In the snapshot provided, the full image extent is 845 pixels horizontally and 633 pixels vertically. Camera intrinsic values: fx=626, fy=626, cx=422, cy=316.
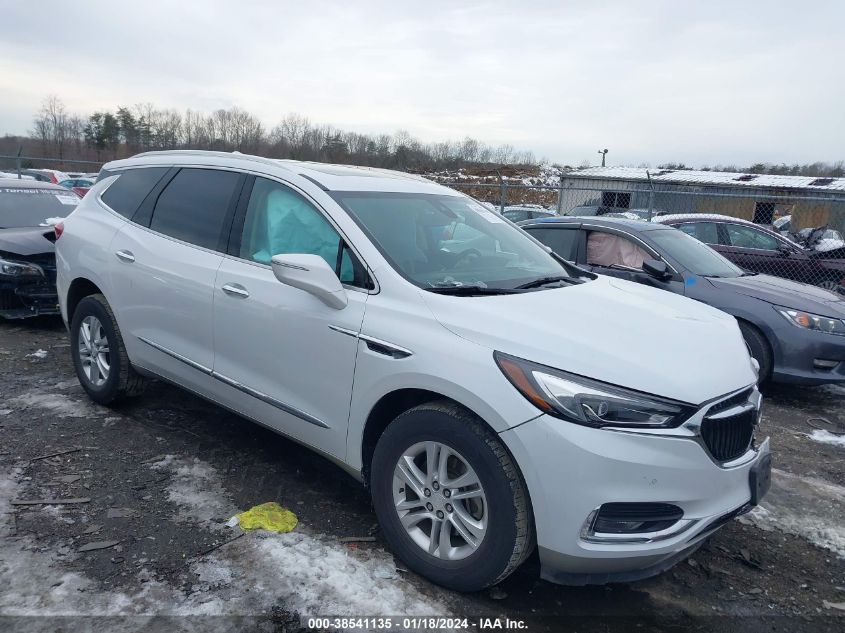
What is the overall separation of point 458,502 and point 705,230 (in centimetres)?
878

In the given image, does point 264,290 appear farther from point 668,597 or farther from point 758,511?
point 758,511

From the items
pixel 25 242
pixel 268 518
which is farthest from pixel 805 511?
pixel 25 242

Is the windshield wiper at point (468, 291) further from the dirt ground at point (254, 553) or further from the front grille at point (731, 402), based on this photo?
the dirt ground at point (254, 553)

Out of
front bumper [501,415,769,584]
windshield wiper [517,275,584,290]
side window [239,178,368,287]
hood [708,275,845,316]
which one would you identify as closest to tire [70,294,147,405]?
side window [239,178,368,287]

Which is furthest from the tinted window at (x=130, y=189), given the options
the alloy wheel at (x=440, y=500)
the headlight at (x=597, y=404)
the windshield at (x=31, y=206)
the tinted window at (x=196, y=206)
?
the windshield at (x=31, y=206)

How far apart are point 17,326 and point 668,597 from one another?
7064 millimetres

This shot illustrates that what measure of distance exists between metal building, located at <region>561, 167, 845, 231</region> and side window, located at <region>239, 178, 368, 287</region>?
18817mm

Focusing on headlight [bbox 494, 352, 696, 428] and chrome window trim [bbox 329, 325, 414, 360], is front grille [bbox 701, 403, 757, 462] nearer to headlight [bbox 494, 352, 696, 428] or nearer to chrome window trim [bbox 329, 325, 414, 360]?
headlight [bbox 494, 352, 696, 428]

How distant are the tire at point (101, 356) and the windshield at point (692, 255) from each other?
5.06 metres

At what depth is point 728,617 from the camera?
272 centimetres

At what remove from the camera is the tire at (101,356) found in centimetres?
435

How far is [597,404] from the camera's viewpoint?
234 cm

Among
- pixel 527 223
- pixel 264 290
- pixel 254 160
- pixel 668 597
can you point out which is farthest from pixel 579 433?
pixel 527 223

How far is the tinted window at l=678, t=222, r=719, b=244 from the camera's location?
9.89 metres
